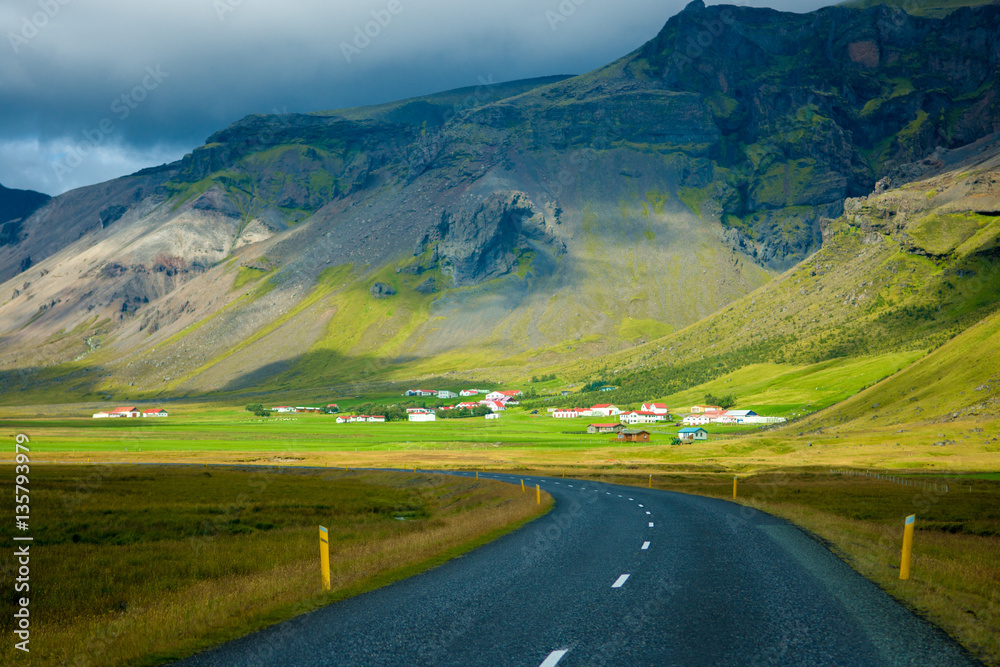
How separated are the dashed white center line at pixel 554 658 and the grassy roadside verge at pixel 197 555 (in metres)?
5.97

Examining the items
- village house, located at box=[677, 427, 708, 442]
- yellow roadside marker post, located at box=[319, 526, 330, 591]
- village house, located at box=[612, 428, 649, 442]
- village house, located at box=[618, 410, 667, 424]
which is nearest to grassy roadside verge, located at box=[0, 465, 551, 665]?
yellow roadside marker post, located at box=[319, 526, 330, 591]

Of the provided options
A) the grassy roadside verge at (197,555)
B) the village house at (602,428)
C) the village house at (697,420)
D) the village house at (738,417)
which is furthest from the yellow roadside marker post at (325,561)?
the village house at (738,417)

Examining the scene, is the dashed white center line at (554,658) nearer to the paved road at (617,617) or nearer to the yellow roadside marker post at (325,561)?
the paved road at (617,617)

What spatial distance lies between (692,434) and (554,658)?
138 meters

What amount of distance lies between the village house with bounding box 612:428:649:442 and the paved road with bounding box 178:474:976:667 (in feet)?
403

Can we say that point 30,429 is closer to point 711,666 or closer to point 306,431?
point 306,431

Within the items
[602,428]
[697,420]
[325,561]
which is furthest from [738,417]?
[325,561]

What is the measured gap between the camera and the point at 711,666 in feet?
34.2

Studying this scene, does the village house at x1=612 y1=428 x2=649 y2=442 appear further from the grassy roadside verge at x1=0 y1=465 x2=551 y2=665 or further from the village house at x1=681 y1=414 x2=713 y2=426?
the grassy roadside verge at x1=0 y1=465 x2=551 y2=665

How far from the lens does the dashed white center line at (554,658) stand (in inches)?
410

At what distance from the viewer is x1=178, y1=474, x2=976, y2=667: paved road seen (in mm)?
11031

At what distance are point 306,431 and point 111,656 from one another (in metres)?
162

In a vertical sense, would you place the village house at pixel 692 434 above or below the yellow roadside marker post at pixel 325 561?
below

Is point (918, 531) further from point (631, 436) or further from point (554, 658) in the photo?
point (631, 436)
